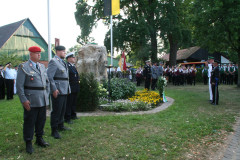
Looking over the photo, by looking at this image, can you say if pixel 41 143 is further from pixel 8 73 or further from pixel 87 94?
pixel 8 73

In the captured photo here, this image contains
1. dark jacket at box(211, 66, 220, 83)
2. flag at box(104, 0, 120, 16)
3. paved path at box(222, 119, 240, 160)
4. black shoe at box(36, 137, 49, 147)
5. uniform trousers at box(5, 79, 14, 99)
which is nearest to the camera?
paved path at box(222, 119, 240, 160)

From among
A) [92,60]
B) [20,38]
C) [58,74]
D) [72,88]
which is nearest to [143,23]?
[92,60]

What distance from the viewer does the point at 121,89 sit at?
9.75 m

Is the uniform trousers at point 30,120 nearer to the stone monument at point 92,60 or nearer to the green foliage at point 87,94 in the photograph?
the green foliage at point 87,94

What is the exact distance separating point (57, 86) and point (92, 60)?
620 centimetres

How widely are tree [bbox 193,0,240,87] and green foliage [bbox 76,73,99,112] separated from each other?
916cm

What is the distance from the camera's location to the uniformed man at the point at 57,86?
447 cm

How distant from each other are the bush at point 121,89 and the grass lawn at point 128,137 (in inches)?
125

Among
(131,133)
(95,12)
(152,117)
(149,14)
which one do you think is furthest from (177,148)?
(95,12)

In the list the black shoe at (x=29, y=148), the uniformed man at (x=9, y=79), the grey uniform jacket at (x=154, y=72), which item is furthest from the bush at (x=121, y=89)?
the uniformed man at (x=9, y=79)

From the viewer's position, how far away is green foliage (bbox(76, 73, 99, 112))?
719cm

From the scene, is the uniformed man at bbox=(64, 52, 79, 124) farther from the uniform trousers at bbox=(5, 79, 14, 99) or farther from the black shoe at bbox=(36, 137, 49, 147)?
the uniform trousers at bbox=(5, 79, 14, 99)

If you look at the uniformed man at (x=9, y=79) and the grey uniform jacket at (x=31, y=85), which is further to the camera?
the uniformed man at (x=9, y=79)

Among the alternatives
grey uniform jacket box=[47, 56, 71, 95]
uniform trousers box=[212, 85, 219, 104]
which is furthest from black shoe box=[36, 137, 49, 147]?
uniform trousers box=[212, 85, 219, 104]
